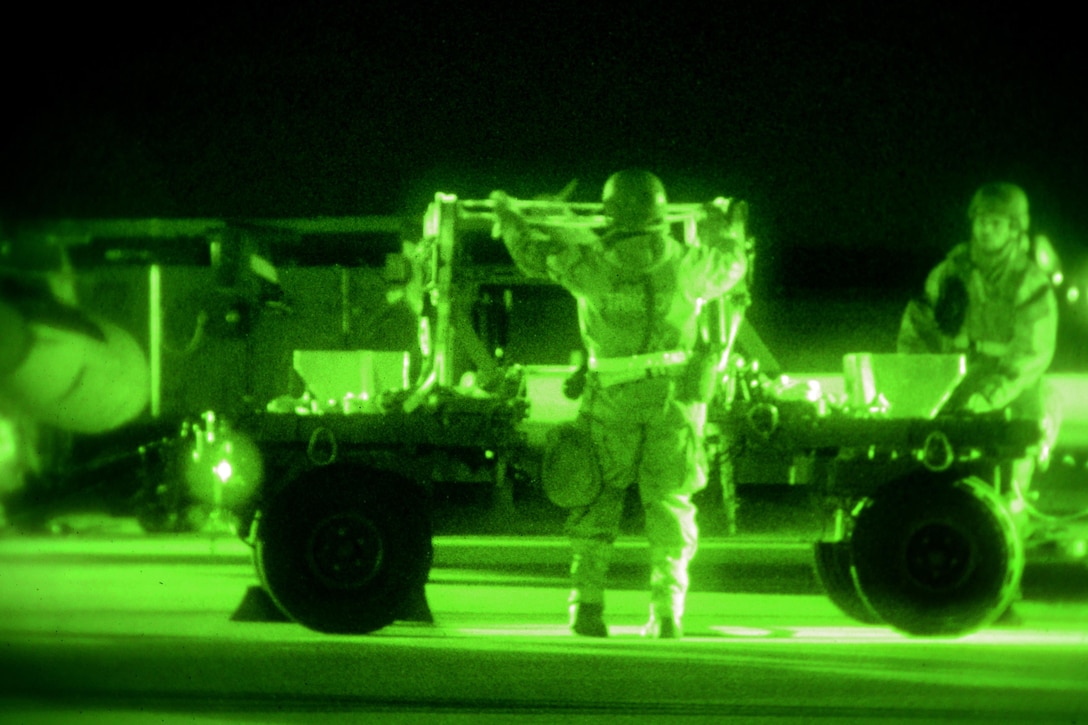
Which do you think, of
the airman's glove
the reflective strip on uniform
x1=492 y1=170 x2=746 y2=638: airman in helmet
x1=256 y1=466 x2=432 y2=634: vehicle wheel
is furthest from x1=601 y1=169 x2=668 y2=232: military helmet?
x1=256 y1=466 x2=432 y2=634: vehicle wheel

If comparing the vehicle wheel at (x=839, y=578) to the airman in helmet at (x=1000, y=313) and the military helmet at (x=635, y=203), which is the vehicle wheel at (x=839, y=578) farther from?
the military helmet at (x=635, y=203)

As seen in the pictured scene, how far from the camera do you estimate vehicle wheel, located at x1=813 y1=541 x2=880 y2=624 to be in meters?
7.49

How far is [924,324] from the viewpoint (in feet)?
25.5

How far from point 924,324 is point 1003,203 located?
82cm

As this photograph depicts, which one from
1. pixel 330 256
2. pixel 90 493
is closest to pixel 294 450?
pixel 330 256

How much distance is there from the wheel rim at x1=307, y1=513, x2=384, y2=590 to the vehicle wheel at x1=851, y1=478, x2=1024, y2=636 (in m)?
2.32

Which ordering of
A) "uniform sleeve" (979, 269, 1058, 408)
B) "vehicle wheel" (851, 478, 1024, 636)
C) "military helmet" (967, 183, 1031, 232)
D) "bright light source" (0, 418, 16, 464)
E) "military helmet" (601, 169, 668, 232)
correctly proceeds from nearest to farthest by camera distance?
1. "vehicle wheel" (851, 478, 1024, 636)
2. "military helmet" (601, 169, 668, 232)
3. "uniform sleeve" (979, 269, 1058, 408)
4. "military helmet" (967, 183, 1031, 232)
5. "bright light source" (0, 418, 16, 464)

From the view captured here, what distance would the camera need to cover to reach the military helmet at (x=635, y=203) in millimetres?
6539

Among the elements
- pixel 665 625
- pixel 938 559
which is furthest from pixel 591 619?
pixel 938 559

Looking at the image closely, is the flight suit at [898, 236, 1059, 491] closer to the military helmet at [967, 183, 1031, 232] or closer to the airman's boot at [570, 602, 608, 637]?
the military helmet at [967, 183, 1031, 232]

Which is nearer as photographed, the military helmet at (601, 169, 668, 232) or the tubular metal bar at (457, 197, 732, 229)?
the military helmet at (601, 169, 668, 232)

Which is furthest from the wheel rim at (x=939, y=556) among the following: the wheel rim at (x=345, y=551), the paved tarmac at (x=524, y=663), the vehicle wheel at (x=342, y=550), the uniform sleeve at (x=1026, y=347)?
the wheel rim at (x=345, y=551)

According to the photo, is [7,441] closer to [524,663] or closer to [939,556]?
[524,663]

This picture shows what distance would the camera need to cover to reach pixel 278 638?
6648 mm
